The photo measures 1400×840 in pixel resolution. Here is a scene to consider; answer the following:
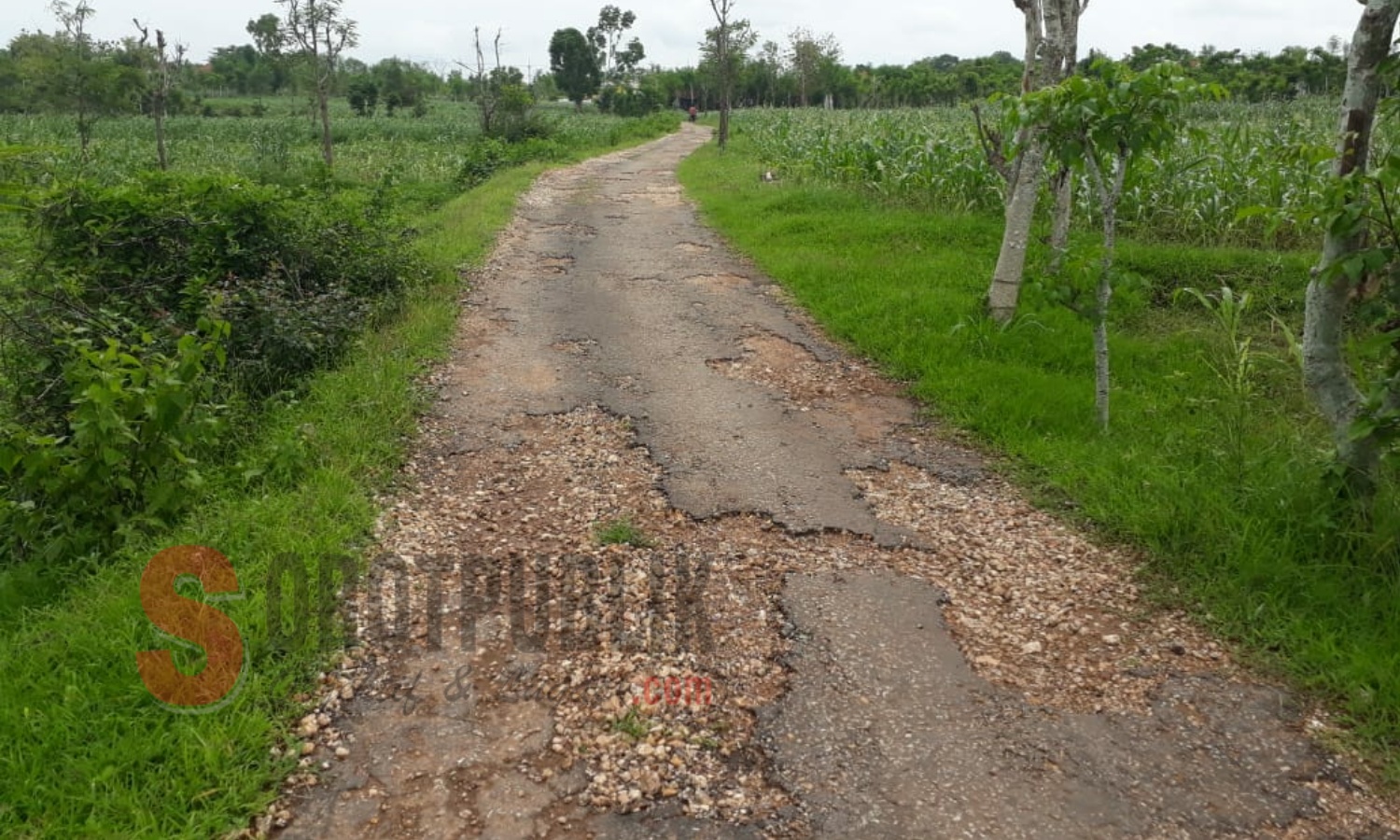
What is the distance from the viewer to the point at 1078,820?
273 cm

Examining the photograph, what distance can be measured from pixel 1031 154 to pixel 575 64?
202 feet

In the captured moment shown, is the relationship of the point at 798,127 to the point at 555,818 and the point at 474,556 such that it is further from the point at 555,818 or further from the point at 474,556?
the point at 555,818

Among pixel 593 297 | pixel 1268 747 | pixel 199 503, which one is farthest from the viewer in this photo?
pixel 593 297

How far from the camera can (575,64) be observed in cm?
6256

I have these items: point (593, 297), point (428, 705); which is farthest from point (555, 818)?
point (593, 297)

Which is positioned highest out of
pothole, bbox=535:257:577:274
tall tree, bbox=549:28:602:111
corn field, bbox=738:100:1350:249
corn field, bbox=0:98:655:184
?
tall tree, bbox=549:28:602:111

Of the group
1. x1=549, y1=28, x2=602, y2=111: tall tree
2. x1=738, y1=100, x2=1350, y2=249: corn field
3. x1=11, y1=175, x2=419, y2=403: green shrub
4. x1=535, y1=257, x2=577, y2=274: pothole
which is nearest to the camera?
x1=11, y1=175, x2=419, y2=403: green shrub

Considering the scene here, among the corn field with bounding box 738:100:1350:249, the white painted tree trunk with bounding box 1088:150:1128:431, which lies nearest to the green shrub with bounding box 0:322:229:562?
the white painted tree trunk with bounding box 1088:150:1128:431

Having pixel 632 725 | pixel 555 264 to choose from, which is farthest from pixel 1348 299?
pixel 555 264

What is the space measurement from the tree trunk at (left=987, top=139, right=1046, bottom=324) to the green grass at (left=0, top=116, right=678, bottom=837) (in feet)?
15.3

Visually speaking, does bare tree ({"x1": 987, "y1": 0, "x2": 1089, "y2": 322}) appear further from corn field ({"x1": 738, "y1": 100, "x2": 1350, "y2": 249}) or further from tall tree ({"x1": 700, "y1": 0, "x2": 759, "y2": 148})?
tall tree ({"x1": 700, "y1": 0, "x2": 759, "y2": 148})

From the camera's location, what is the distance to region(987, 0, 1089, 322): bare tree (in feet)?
20.6

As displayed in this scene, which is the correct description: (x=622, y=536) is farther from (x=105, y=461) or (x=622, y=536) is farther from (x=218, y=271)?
(x=218, y=271)

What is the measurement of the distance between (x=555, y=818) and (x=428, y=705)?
75 cm
